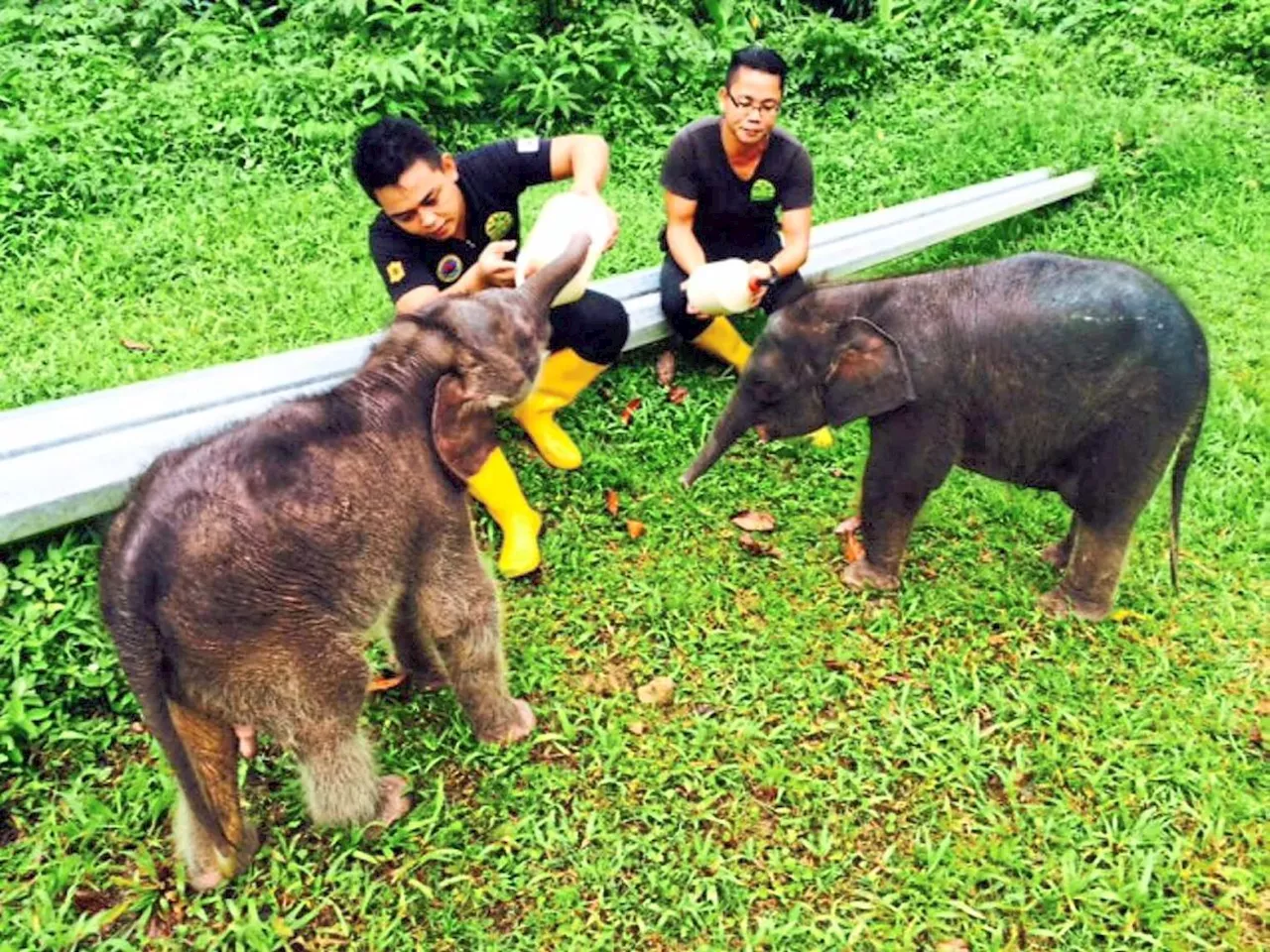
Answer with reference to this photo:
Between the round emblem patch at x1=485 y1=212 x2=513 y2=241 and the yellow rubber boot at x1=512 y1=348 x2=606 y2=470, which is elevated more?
the round emblem patch at x1=485 y1=212 x2=513 y2=241

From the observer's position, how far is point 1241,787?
3.38m

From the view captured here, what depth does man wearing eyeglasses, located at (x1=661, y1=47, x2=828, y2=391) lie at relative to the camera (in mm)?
4742

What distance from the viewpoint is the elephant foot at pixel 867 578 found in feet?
13.7

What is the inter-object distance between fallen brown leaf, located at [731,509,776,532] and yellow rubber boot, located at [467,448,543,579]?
0.89 meters

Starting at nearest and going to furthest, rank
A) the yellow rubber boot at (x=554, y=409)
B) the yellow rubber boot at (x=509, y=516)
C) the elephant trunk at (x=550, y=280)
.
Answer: the elephant trunk at (x=550, y=280), the yellow rubber boot at (x=509, y=516), the yellow rubber boot at (x=554, y=409)

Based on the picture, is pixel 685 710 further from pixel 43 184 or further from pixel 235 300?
pixel 43 184

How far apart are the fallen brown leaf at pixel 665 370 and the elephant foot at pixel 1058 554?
6.65 feet

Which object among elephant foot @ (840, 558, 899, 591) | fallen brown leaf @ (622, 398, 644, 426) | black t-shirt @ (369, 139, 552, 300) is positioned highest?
black t-shirt @ (369, 139, 552, 300)

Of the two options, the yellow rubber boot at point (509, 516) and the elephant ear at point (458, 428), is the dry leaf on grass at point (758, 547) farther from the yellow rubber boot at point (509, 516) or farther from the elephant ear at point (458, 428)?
the elephant ear at point (458, 428)

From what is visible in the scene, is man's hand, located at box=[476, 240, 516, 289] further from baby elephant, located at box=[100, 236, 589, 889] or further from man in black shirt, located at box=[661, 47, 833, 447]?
man in black shirt, located at box=[661, 47, 833, 447]

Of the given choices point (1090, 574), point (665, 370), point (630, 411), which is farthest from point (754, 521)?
point (1090, 574)

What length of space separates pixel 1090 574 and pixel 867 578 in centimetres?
83

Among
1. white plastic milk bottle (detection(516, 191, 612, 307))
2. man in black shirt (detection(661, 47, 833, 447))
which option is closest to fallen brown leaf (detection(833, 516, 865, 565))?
man in black shirt (detection(661, 47, 833, 447))

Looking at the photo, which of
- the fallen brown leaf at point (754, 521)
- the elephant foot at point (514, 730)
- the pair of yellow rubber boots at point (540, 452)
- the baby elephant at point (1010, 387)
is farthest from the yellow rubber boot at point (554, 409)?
the elephant foot at point (514, 730)
